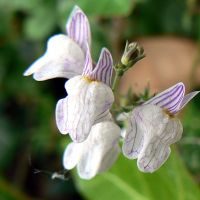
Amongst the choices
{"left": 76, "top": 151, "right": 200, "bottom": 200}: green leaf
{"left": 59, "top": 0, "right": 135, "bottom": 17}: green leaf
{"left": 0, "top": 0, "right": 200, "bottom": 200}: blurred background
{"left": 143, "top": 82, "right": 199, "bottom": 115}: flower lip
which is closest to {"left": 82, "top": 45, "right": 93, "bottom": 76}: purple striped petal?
{"left": 143, "top": 82, "right": 199, "bottom": 115}: flower lip

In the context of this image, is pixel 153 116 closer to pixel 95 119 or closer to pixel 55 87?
pixel 95 119

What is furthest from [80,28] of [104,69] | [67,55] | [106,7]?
[106,7]

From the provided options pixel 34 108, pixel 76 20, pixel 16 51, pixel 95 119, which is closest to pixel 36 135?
pixel 34 108

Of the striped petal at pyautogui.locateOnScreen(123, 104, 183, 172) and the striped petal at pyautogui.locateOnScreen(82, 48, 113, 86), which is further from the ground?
the striped petal at pyautogui.locateOnScreen(82, 48, 113, 86)

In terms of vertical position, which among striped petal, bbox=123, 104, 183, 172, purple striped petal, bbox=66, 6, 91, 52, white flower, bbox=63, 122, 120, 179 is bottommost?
white flower, bbox=63, 122, 120, 179

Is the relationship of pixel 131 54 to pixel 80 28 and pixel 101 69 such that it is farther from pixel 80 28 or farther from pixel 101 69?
pixel 80 28

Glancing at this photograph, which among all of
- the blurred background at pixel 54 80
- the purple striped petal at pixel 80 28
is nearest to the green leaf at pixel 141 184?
the blurred background at pixel 54 80

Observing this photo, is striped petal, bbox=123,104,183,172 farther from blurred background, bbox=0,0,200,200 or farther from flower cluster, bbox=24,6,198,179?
blurred background, bbox=0,0,200,200

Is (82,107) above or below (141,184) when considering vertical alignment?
above
